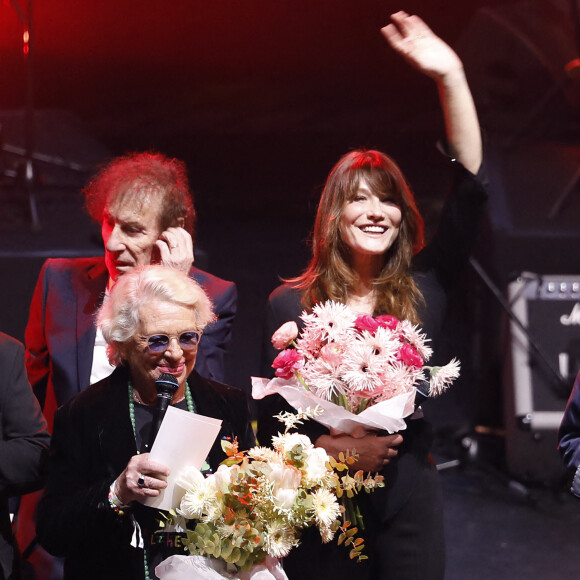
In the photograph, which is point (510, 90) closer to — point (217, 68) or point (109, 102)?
point (217, 68)

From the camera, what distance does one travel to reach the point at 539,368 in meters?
4.97

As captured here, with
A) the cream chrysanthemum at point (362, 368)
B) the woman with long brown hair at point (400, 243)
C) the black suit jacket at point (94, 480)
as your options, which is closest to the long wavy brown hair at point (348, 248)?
the woman with long brown hair at point (400, 243)

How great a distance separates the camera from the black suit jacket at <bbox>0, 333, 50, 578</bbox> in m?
2.02

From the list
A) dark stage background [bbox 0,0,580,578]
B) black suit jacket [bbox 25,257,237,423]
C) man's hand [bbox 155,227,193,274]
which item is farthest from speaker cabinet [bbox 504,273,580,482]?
man's hand [bbox 155,227,193,274]

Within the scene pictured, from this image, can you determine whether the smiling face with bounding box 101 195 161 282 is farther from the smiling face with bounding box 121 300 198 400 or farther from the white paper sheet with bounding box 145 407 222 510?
the white paper sheet with bounding box 145 407 222 510

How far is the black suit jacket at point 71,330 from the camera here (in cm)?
256

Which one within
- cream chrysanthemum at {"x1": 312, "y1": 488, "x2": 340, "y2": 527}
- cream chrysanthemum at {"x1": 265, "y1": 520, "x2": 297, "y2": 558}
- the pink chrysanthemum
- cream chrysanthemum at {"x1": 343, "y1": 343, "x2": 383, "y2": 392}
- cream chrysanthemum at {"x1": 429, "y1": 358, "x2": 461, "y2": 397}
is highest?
the pink chrysanthemum

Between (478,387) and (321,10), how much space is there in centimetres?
245

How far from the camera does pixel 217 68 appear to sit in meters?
4.04

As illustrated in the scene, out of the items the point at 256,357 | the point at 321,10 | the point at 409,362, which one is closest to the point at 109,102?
the point at 321,10

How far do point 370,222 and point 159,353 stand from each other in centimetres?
75

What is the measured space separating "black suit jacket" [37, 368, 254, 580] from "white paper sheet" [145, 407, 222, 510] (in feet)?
0.54

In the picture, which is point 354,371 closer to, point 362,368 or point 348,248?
point 362,368

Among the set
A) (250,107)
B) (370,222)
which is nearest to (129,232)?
(370,222)
